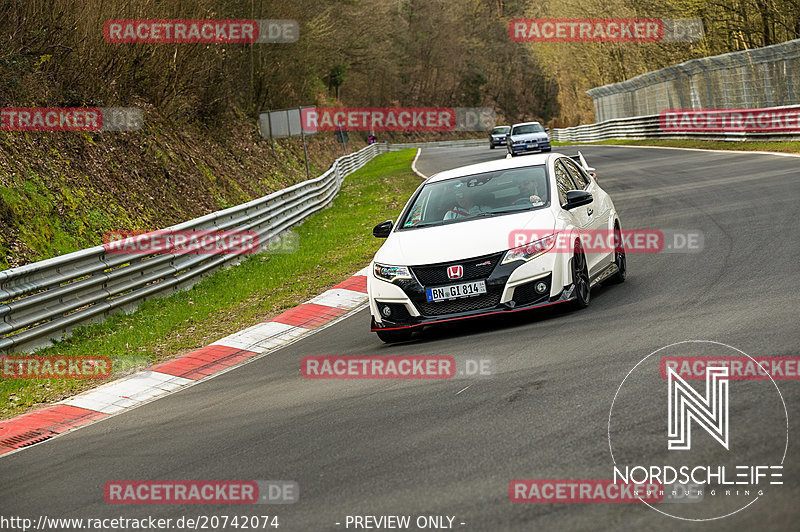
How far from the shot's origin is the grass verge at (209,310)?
9633 millimetres

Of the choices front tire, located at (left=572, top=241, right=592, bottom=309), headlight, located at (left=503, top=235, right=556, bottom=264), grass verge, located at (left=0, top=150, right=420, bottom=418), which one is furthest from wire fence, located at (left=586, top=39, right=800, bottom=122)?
headlight, located at (left=503, top=235, right=556, bottom=264)

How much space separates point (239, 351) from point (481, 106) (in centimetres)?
11200

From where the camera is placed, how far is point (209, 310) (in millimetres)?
12781

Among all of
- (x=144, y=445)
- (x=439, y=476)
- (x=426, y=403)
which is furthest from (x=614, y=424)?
(x=144, y=445)

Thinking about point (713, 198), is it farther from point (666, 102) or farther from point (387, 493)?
point (666, 102)

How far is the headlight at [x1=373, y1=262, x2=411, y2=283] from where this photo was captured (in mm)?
8797

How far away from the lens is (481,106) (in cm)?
11969

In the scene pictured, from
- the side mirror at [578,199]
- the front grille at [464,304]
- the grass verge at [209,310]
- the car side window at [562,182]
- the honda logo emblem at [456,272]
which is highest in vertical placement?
the car side window at [562,182]

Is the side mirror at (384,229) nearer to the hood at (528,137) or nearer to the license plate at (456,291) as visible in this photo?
the license plate at (456,291)

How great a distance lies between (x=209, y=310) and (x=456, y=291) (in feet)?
17.1

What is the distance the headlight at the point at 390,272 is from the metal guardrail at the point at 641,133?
21.0 m

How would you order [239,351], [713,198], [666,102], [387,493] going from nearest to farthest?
[387,493] < [239,351] < [713,198] < [666,102]

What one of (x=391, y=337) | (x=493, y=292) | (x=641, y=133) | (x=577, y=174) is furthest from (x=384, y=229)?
(x=641, y=133)

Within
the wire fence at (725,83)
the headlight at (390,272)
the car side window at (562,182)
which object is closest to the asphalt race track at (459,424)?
the headlight at (390,272)
